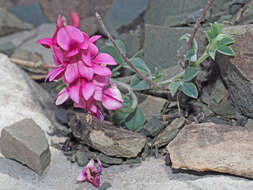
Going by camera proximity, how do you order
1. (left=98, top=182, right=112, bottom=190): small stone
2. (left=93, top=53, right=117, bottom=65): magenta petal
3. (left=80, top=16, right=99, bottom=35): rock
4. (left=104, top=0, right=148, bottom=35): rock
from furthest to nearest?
(left=104, top=0, right=148, bottom=35): rock → (left=80, top=16, right=99, bottom=35): rock → (left=98, top=182, right=112, bottom=190): small stone → (left=93, top=53, right=117, bottom=65): magenta petal

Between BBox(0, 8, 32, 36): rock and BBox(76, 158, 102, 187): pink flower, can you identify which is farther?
BBox(0, 8, 32, 36): rock

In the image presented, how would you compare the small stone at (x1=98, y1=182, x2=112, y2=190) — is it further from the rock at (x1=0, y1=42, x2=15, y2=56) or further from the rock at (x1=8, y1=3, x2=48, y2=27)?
the rock at (x1=8, y1=3, x2=48, y2=27)

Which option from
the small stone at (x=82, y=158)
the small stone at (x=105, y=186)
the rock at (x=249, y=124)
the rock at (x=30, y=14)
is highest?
the rock at (x=249, y=124)

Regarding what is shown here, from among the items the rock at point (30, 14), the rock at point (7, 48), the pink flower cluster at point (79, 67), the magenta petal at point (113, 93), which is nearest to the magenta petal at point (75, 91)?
the pink flower cluster at point (79, 67)

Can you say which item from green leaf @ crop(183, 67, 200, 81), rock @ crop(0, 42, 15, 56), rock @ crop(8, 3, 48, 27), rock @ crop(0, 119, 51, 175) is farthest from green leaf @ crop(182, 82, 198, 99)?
rock @ crop(8, 3, 48, 27)

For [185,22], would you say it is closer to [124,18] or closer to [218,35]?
[218,35]

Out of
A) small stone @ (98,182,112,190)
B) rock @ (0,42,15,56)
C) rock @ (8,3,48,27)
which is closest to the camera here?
small stone @ (98,182,112,190)

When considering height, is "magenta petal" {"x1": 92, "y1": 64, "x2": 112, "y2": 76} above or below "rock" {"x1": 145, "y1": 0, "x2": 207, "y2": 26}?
above

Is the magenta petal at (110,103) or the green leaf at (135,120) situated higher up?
the magenta petal at (110,103)

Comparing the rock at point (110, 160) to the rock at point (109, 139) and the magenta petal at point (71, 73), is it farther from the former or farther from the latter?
the magenta petal at point (71, 73)
